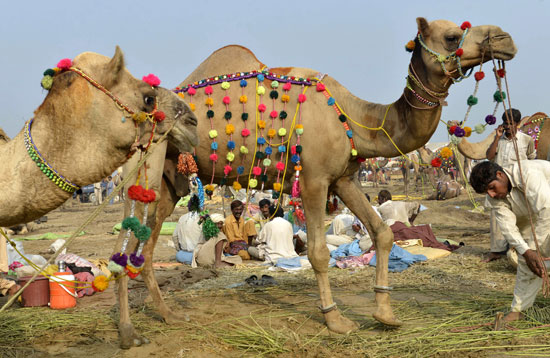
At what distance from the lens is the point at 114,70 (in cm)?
272

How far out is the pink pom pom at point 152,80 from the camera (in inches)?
118

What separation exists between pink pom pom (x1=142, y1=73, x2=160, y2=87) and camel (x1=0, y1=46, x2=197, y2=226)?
0.20m

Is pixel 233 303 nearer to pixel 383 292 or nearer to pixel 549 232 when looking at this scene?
pixel 383 292

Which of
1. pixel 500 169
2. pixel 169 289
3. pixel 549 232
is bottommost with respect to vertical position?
pixel 169 289

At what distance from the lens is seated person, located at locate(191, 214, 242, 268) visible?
9656 millimetres

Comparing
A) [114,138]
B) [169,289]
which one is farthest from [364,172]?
[114,138]

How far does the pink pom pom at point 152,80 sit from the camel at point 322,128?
1.79 metres

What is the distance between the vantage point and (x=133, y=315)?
18.5ft

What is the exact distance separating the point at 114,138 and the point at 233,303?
12.9ft

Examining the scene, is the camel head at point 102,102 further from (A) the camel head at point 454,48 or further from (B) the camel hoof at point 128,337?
(A) the camel head at point 454,48

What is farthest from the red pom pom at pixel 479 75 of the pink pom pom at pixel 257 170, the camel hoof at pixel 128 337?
the camel hoof at pixel 128 337

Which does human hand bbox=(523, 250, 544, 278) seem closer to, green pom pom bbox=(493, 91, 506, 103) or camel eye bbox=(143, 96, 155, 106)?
green pom pom bbox=(493, 91, 506, 103)

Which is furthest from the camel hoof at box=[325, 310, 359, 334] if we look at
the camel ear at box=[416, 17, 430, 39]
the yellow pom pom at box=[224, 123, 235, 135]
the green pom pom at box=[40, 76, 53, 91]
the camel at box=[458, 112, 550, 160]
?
the camel at box=[458, 112, 550, 160]

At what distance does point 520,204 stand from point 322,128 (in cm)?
203
